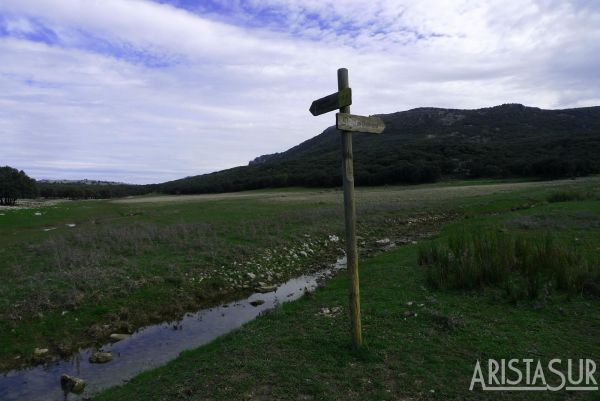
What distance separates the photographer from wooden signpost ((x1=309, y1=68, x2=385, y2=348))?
270 inches

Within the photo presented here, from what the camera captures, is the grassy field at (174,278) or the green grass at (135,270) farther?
the green grass at (135,270)

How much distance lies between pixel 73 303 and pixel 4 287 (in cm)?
330

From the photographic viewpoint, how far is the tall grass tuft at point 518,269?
396 inches

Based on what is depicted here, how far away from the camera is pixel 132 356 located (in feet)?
32.2

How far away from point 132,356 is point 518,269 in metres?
12.0

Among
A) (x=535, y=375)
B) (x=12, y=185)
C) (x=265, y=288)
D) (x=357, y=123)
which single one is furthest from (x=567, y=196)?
(x=12, y=185)

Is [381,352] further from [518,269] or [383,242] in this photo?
[383,242]

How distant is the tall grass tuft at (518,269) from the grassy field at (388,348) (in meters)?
0.26

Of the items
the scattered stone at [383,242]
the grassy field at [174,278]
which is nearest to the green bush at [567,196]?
the grassy field at [174,278]

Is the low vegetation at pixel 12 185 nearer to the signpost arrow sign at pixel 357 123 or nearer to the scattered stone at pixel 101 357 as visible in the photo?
the scattered stone at pixel 101 357

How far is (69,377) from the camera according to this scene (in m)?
8.44

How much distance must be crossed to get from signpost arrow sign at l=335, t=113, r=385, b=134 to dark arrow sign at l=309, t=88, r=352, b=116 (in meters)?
0.29

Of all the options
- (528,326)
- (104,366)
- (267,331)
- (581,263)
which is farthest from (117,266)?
(581,263)

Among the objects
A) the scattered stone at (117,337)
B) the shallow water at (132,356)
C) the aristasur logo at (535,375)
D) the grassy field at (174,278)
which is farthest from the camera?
the scattered stone at (117,337)
